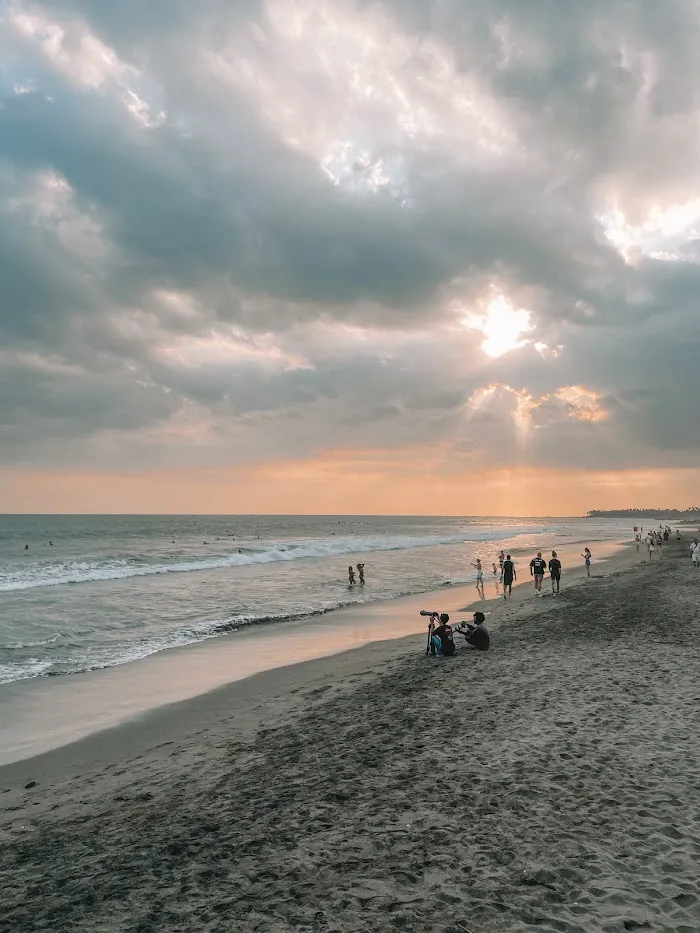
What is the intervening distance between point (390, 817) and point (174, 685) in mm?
9490

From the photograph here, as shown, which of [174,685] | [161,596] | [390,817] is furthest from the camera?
[161,596]

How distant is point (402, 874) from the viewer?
18.0 feet

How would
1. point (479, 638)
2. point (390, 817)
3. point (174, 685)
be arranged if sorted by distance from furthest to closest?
point (479, 638), point (174, 685), point (390, 817)

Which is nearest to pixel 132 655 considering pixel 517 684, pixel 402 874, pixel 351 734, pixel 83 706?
pixel 83 706

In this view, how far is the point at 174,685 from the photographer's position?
14.6m

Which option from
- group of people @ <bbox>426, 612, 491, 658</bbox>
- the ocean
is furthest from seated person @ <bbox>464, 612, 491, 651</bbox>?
the ocean

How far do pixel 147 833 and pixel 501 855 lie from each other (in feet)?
13.3

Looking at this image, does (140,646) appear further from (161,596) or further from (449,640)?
(161,596)

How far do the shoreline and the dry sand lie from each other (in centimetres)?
40

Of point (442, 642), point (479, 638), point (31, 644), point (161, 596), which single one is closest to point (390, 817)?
point (442, 642)

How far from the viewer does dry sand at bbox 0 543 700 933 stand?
16.6ft

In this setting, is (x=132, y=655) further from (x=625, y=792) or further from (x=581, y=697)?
(x=625, y=792)

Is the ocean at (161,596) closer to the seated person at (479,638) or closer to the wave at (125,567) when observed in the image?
the wave at (125,567)

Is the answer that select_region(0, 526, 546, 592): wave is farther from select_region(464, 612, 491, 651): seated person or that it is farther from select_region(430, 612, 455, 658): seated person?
select_region(464, 612, 491, 651): seated person
